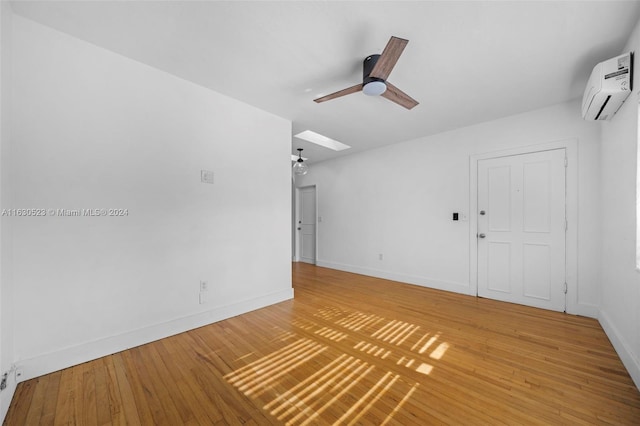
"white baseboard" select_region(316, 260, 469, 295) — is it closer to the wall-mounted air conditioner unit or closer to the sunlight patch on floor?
the sunlight patch on floor

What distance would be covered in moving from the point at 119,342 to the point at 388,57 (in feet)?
10.7

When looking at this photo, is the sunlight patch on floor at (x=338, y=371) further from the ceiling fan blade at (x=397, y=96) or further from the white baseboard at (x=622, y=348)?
the ceiling fan blade at (x=397, y=96)

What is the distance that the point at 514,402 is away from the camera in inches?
65.0

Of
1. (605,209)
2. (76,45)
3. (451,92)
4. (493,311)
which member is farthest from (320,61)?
(493,311)

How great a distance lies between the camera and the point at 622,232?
2.15 m

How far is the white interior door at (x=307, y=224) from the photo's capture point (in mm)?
6660

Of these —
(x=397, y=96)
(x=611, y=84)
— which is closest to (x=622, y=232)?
(x=611, y=84)

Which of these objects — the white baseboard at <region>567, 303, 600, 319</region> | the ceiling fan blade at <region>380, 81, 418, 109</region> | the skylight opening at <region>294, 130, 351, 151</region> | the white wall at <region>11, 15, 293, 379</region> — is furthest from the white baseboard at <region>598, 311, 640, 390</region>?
the skylight opening at <region>294, 130, 351, 151</region>

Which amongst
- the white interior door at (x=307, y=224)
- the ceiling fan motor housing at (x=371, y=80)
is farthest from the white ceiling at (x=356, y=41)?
the white interior door at (x=307, y=224)

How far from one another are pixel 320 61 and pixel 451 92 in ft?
5.21

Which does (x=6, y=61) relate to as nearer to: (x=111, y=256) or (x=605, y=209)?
(x=111, y=256)

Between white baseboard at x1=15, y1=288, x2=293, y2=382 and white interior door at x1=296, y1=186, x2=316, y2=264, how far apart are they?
11.5 ft

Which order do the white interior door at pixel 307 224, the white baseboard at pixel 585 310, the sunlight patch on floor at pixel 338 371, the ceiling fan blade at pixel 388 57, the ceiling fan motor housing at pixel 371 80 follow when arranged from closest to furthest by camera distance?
1. the sunlight patch on floor at pixel 338 371
2. the ceiling fan blade at pixel 388 57
3. the ceiling fan motor housing at pixel 371 80
4. the white baseboard at pixel 585 310
5. the white interior door at pixel 307 224

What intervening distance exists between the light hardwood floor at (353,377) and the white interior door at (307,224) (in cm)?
372
